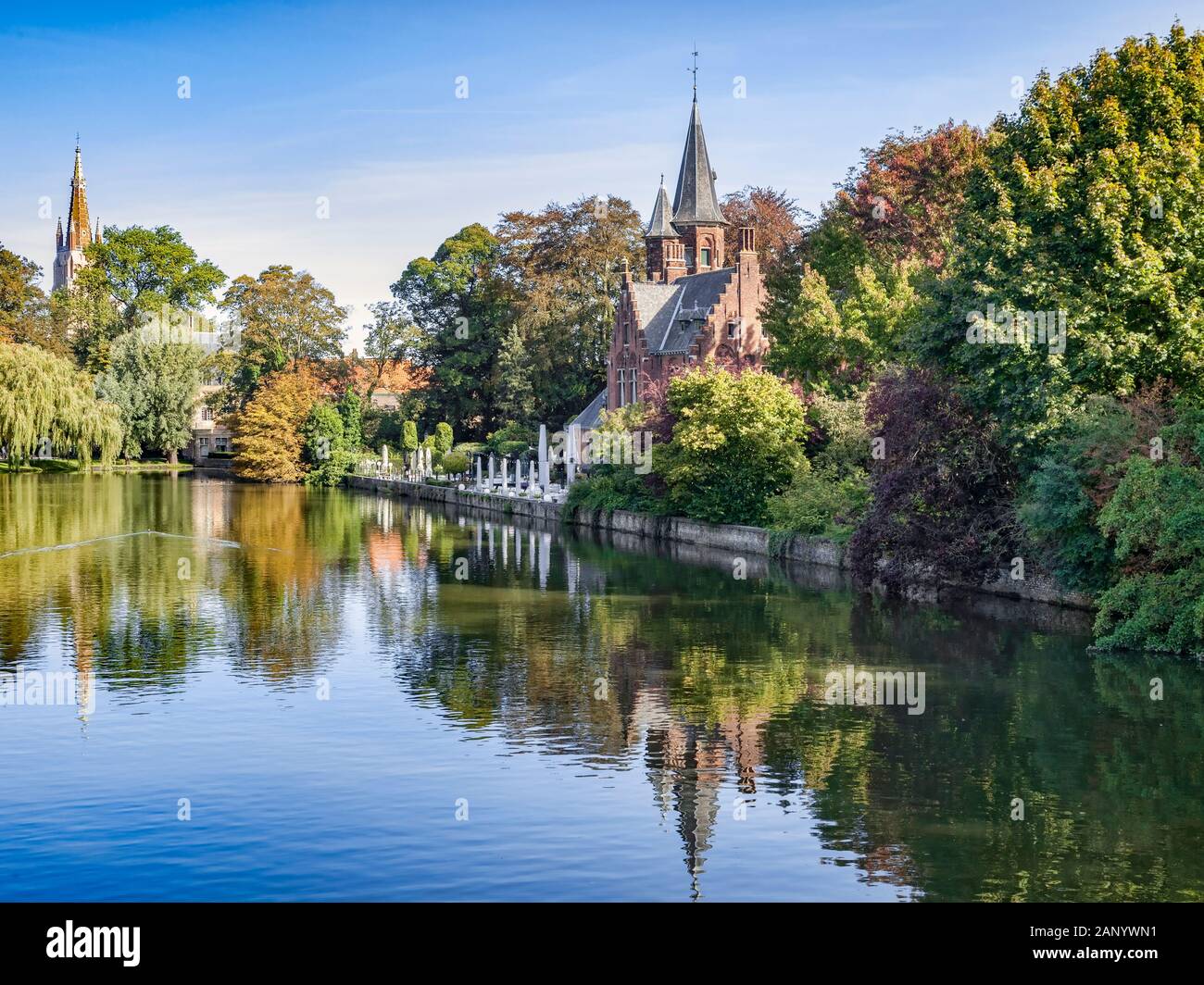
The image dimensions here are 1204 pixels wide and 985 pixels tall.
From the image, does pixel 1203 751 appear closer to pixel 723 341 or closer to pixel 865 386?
pixel 865 386

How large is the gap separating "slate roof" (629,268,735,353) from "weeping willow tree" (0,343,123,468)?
101 feet

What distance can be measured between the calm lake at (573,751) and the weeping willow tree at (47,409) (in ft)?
140

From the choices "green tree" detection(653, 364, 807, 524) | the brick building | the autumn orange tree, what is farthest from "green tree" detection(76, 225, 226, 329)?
"green tree" detection(653, 364, 807, 524)

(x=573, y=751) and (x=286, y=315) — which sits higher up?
(x=286, y=315)

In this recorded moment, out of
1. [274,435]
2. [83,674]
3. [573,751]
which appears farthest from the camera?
[274,435]

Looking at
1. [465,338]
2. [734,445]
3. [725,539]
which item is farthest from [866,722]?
[465,338]

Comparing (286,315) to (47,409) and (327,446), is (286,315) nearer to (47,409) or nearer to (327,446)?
(327,446)

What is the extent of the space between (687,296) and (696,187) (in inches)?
319

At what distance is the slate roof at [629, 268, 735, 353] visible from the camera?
2489 inches

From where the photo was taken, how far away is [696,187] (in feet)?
233

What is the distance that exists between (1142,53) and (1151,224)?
3.52 meters

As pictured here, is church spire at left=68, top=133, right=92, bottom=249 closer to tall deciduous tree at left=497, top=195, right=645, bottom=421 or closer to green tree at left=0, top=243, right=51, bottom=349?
green tree at left=0, top=243, right=51, bottom=349
